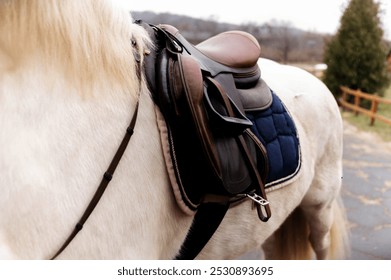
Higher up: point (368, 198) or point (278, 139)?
point (278, 139)

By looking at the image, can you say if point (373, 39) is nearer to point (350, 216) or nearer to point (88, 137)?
point (350, 216)

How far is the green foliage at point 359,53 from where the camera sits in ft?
27.5

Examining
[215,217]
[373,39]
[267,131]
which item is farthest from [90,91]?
[373,39]

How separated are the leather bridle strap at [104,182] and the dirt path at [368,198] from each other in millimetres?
2129

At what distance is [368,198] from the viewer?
343 cm

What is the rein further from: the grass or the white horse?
the grass

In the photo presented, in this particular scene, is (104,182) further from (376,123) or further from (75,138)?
(376,123)

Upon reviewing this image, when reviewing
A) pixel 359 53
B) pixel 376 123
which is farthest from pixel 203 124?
pixel 359 53

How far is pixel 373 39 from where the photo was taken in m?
8.66

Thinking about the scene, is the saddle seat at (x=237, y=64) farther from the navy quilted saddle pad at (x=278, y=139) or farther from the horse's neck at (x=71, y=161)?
the horse's neck at (x=71, y=161)

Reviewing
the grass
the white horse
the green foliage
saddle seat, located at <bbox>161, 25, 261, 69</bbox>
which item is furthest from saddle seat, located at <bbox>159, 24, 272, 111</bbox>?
the green foliage

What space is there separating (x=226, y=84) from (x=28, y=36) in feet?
1.94

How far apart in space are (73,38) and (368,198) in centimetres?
317

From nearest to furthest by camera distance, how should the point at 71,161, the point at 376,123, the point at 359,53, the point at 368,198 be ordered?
the point at 71,161, the point at 368,198, the point at 376,123, the point at 359,53
